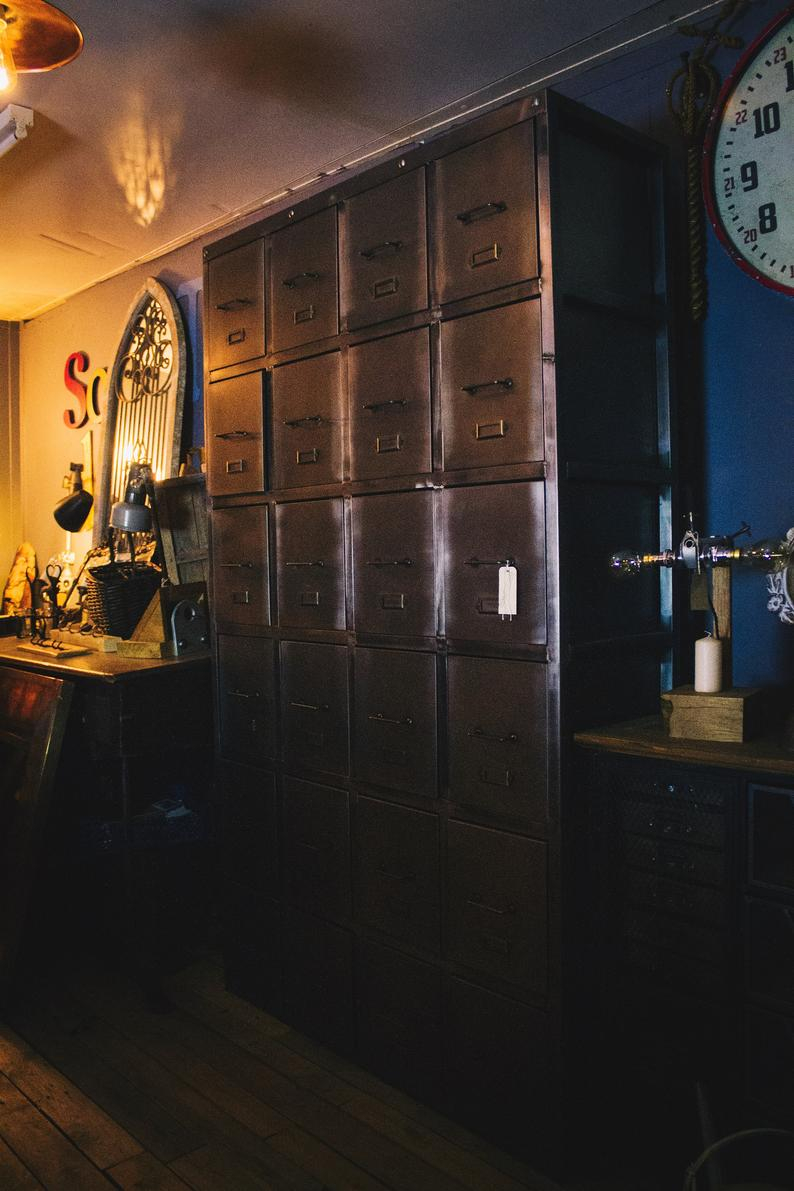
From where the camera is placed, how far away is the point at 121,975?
3.48 m

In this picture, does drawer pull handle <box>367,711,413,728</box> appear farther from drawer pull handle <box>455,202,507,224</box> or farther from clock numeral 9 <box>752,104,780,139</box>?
clock numeral 9 <box>752,104,780,139</box>

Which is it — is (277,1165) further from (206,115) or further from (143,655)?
(206,115)

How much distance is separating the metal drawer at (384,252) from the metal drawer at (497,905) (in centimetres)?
137

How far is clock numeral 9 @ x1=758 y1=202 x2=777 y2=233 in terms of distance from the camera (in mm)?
2381

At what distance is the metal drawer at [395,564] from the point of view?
99.4 inches

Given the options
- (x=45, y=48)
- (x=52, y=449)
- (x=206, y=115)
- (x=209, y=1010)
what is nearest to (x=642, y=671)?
(x=209, y=1010)

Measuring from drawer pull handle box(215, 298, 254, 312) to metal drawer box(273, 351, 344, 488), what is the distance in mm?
288

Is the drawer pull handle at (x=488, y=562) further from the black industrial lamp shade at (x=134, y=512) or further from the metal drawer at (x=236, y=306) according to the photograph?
the black industrial lamp shade at (x=134, y=512)

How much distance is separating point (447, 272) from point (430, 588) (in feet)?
2.60

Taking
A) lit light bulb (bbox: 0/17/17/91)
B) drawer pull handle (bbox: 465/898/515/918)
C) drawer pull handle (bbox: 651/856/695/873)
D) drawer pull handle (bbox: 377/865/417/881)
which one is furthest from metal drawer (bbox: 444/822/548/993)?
lit light bulb (bbox: 0/17/17/91)

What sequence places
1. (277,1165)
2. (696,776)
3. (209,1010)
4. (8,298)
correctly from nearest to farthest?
(696,776) < (277,1165) < (209,1010) < (8,298)

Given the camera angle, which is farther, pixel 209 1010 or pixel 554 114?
pixel 209 1010

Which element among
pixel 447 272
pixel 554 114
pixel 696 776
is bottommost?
pixel 696 776

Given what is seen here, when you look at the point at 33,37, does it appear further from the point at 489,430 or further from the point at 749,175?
the point at 749,175
